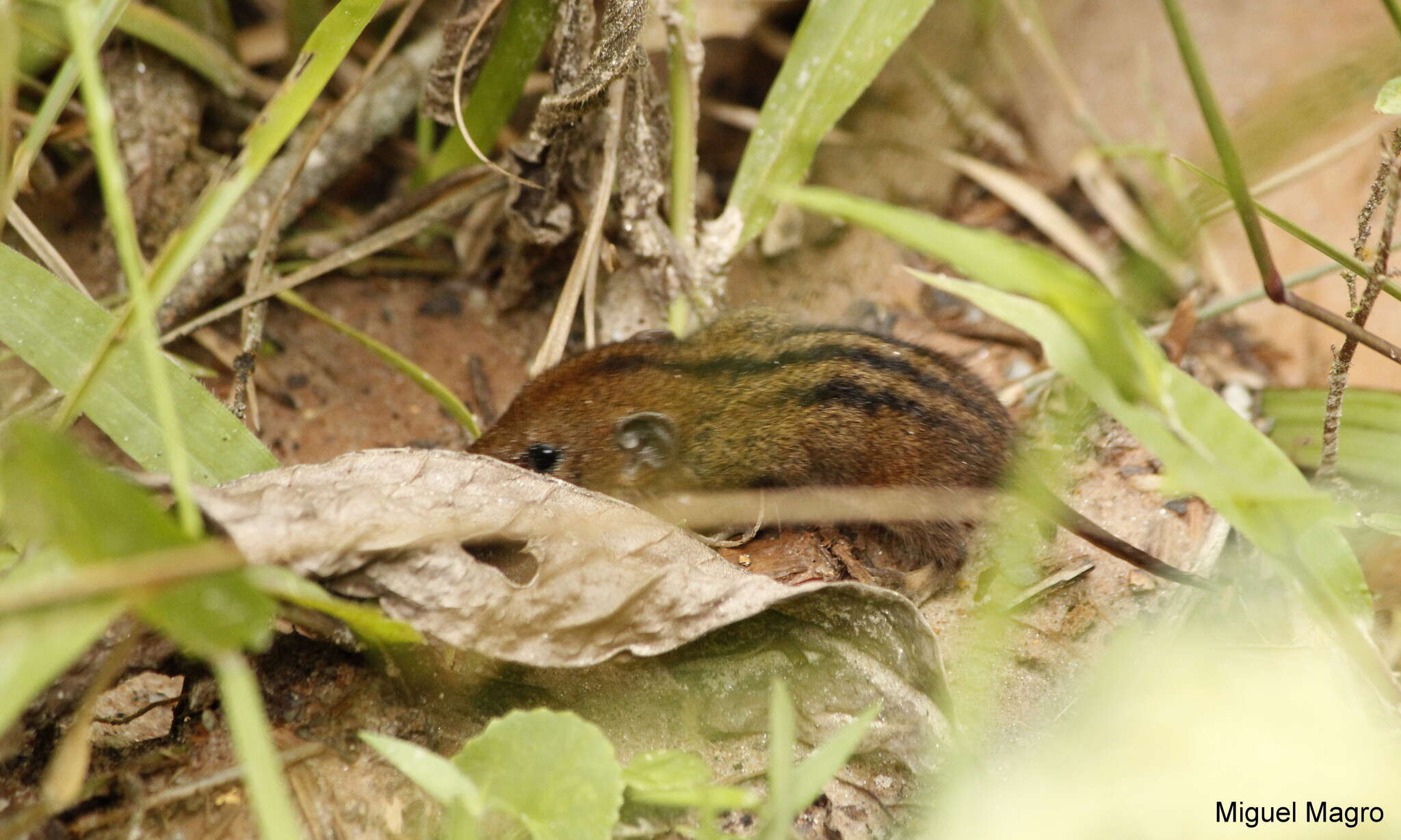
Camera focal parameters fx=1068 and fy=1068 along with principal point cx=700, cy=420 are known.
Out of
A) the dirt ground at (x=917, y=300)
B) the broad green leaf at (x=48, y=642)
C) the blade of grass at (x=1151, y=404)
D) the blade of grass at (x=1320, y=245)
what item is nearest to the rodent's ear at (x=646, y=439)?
the dirt ground at (x=917, y=300)

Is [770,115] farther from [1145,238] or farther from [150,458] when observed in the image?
[150,458]

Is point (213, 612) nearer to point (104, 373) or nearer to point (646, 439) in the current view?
point (104, 373)

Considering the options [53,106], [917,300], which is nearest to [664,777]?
[53,106]

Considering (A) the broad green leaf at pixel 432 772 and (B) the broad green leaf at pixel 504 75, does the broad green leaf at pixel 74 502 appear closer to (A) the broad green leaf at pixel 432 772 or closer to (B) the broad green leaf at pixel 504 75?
(A) the broad green leaf at pixel 432 772

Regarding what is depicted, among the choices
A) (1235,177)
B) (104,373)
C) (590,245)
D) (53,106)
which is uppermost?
(590,245)

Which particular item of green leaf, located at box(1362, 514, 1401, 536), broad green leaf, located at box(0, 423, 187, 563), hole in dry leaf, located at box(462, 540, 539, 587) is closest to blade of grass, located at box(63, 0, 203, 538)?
broad green leaf, located at box(0, 423, 187, 563)

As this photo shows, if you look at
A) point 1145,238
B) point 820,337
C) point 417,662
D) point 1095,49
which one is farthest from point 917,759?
point 1095,49
